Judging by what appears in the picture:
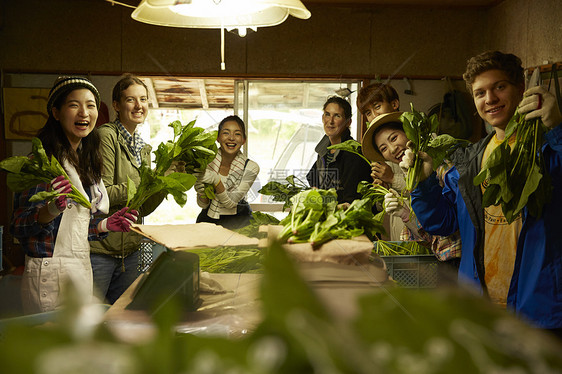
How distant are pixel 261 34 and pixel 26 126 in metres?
2.52

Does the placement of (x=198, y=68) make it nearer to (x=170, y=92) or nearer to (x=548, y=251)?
(x=170, y=92)

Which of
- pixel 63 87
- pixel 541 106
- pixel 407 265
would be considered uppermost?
pixel 63 87

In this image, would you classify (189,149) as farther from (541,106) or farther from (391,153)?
(541,106)

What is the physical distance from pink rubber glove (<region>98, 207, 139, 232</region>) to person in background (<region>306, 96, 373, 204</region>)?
134 cm

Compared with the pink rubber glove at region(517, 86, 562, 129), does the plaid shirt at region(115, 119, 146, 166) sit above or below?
below

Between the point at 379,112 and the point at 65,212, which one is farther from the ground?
the point at 379,112

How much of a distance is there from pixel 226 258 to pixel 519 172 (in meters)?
1.10

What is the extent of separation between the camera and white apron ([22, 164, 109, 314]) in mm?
1958

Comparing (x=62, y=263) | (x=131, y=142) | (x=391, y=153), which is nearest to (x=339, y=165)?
(x=391, y=153)

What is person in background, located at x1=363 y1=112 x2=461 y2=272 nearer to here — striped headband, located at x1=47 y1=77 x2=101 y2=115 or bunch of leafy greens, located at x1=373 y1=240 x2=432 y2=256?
bunch of leafy greens, located at x1=373 y1=240 x2=432 y2=256

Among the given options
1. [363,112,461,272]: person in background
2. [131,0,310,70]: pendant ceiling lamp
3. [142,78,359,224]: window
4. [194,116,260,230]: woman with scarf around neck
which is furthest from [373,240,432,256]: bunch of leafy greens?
[142,78,359,224]: window

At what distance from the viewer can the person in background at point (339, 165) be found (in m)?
3.21

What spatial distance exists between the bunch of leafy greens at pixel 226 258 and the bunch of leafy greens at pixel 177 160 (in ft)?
1.93

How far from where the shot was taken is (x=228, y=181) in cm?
320
